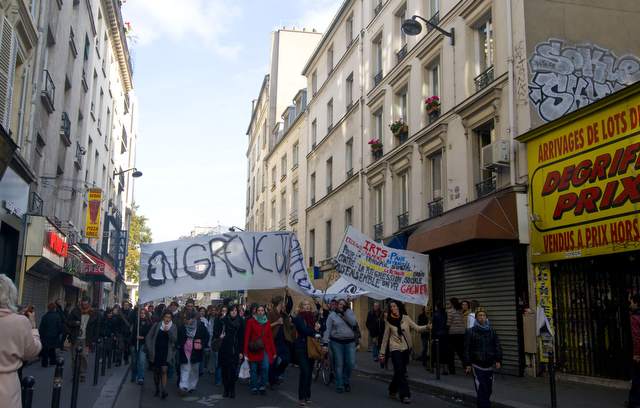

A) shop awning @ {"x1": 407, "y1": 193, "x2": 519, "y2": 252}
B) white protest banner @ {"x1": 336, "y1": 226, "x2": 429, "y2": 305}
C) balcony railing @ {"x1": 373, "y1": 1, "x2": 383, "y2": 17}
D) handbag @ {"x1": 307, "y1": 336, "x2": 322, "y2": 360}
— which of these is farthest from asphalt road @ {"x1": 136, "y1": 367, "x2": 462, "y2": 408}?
balcony railing @ {"x1": 373, "y1": 1, "x2": 383, "y2": 17}

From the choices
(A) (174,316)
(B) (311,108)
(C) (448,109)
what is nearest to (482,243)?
(C) (448,109)

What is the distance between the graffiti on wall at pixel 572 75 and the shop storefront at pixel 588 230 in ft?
3.87

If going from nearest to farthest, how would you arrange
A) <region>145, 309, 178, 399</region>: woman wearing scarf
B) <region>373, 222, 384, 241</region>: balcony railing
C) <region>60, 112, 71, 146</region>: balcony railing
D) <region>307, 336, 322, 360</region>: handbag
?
<region>307, 336, 322, 360</region>: handbag → <region>145, 309, 178, 399</region>: woman wearing scarf → <region>60, 112, 71, 146</region>: balcony railing → <region>373, 222, 384, 241</region>: balcony railing

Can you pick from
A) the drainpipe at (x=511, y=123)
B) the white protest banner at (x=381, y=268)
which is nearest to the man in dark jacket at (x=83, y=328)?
the white protest banner at (x=381, y=268)

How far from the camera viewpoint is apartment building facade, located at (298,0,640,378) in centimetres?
1352

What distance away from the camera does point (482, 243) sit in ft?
48.8

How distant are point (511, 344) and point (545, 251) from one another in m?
2.38

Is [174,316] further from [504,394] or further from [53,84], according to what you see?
[53,84]

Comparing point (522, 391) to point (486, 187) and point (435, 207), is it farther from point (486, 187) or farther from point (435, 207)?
point (435, 207)

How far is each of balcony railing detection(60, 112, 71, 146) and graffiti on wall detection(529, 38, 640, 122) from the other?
15017 mm

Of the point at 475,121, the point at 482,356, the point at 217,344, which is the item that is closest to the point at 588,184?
the point at 475,121

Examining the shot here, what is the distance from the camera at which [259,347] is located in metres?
10.6

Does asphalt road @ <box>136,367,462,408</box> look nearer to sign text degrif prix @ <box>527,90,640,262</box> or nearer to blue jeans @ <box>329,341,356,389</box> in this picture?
blue jeans @ <box>329,341,356,389</box>

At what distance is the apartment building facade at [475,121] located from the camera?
13.5 meters
